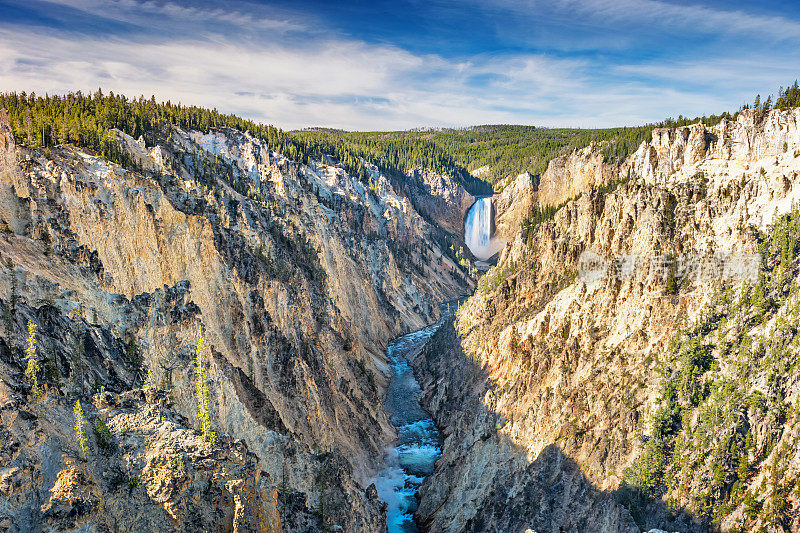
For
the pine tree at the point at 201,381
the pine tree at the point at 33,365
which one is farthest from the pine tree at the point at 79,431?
the pine tree at the point at 201,381

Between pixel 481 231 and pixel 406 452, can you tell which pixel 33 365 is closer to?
pixel 406 452

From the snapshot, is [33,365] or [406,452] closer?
[33,365]

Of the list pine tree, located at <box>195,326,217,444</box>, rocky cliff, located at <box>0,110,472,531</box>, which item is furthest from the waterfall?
pine tree, located at <box>195,326,217,444</box>

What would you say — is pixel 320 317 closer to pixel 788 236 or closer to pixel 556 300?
pixel 556 300

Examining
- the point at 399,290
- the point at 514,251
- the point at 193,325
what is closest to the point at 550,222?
the point at 514,251

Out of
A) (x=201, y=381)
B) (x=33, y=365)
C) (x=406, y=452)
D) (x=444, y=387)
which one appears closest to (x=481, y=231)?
(x=444, y=387)

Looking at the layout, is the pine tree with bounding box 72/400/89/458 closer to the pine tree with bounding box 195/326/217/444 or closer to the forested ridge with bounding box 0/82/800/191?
the pine tree with bounding box 195/326/217/444
